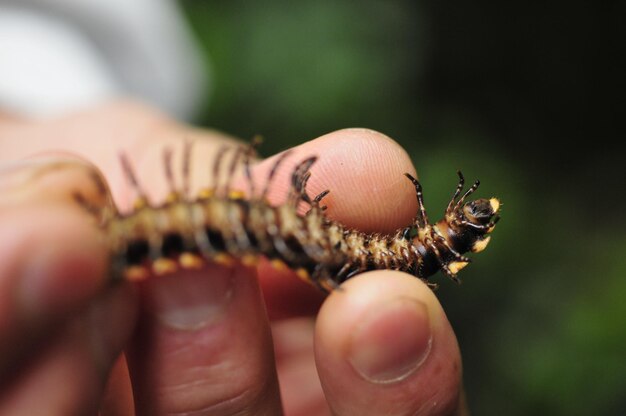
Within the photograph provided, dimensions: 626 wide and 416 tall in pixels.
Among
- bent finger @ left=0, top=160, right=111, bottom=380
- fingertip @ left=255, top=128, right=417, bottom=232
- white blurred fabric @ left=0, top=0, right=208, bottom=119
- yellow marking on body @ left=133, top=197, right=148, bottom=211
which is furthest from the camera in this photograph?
white blurred fabric @ left=0, top=0, right=208, bottom=119

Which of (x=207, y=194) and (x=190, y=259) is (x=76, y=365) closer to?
(x=190, y=259)

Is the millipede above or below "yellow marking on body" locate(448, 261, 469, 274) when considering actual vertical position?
above

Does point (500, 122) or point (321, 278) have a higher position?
point (321, 278)

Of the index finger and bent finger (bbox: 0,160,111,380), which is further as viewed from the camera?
the index finger

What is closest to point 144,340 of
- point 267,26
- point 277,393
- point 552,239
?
point 277,393

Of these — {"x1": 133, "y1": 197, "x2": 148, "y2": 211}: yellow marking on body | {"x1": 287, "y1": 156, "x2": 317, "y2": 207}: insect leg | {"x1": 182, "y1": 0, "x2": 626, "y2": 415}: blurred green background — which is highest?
→ {"x1": 133, "y1": 197, "x2": 148, "y2": 211}: yellow marking on body

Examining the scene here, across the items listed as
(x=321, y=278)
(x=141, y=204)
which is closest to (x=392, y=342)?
(x=321, y=278)

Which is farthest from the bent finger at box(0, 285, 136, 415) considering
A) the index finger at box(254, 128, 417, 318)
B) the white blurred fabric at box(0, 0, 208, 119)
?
the white blurred fabric at box(0, 0, 208, 119)

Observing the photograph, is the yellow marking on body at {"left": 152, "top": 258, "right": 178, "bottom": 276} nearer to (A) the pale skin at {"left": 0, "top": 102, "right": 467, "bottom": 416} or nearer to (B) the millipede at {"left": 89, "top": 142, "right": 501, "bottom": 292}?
(B) the millipede at {"left": 89, "top": 142, "right": 501, "bottom": 292}
